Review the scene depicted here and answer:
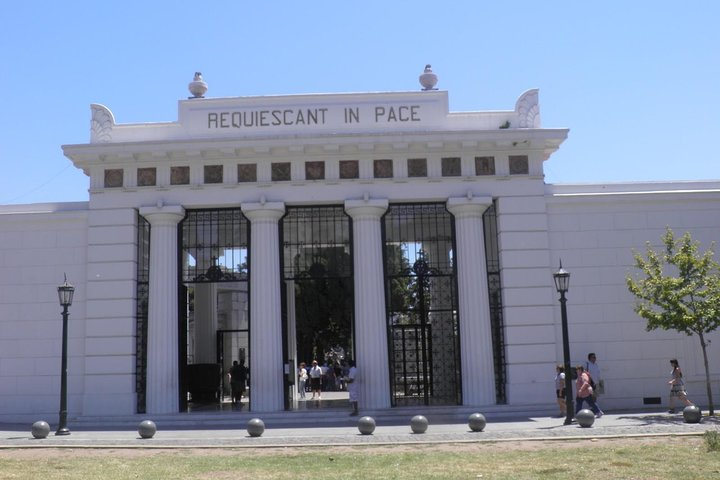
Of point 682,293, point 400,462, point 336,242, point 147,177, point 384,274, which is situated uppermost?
point 147,177

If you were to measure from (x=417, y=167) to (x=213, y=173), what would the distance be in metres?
6.42

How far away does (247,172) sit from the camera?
969 inches

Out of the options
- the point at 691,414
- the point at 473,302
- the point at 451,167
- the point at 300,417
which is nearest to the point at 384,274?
the point at 473,302

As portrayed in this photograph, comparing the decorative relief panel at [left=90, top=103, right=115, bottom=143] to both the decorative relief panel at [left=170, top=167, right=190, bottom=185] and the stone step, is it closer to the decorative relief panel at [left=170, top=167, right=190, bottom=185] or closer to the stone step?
the decorative relief panel at [left=170, top=167, right=190, bottom=185]

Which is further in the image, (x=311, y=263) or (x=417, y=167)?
(x=311, y=263)

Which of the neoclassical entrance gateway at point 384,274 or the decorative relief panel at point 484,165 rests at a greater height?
the decorative relief panel at point 484,165

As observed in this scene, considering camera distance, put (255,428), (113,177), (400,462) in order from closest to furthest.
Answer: (400,462) < (255,428) < (113,177)

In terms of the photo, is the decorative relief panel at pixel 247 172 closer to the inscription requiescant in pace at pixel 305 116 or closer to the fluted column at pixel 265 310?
the fluted column at pixel 265 310

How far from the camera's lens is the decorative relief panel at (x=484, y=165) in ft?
80.6

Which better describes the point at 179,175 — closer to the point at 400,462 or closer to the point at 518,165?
the point at 518,165

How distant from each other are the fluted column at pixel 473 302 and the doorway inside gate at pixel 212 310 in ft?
21.8

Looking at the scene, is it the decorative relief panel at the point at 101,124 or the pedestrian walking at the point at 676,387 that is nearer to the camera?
the pedestrian walking at the point at 676,387

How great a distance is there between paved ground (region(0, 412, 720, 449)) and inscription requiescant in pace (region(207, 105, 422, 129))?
9346 mm

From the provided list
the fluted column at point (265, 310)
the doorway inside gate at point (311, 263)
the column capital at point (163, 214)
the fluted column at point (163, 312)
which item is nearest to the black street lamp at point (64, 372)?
the fluted column at point (163, 312)
